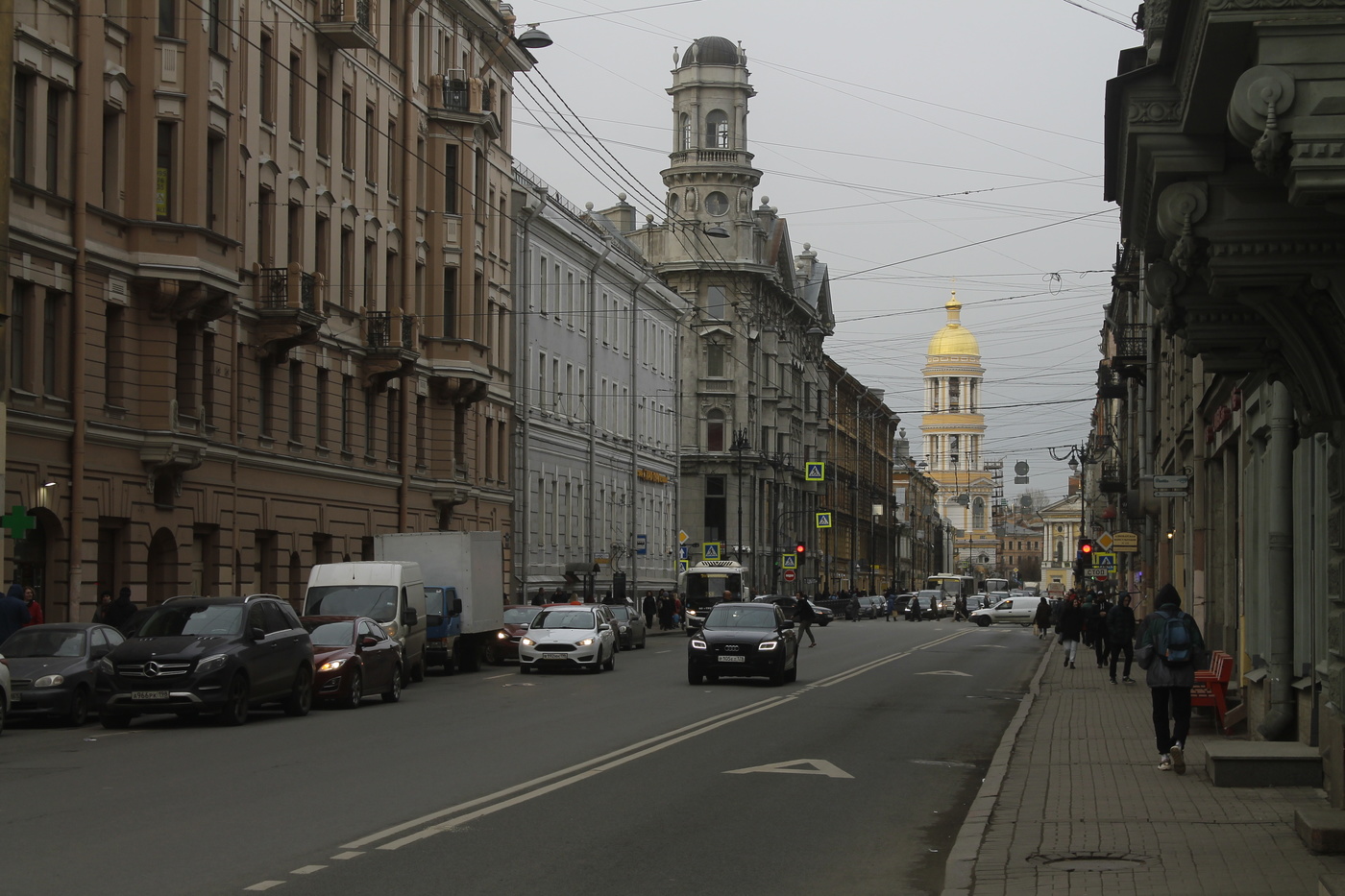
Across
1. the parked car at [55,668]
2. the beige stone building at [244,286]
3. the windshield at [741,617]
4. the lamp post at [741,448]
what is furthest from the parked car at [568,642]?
the lamp post at [741,448]

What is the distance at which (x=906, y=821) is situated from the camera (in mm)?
13453

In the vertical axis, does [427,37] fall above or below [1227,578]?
above

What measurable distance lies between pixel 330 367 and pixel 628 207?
5801 centimetres

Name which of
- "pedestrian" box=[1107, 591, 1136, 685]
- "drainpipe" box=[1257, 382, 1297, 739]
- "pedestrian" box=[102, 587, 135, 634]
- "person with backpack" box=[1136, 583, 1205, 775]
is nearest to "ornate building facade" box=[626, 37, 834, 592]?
"pedestrian" box=[1107, 591, 1136, 685]

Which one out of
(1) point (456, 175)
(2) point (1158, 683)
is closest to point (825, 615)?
(1) point (456, 175)

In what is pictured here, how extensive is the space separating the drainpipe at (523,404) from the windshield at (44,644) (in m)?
35.6

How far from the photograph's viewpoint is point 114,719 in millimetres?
21828

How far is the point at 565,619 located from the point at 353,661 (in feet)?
37.8

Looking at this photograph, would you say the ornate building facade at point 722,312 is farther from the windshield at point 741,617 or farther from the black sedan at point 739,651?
the black sedan at point 739,651

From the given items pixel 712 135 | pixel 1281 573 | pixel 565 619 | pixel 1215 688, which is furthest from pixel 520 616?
pixel 712 135

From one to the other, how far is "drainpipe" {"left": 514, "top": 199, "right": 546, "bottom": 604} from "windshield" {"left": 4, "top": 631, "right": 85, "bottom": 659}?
35.6m

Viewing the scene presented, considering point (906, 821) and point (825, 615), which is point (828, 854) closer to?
point (906, 821)

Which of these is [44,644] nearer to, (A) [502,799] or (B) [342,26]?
(A) [502,799]

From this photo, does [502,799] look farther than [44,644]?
No
